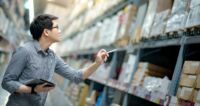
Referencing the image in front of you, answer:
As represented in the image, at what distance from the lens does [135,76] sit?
368cm

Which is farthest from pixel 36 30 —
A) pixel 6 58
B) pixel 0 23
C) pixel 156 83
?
pixel 6 58

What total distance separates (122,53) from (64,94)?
3.09 metres

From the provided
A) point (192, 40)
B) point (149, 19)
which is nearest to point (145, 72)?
point (149, 19)

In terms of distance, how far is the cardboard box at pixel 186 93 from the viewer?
8.06 feet

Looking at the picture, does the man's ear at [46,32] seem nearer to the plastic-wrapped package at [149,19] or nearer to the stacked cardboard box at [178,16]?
the stacked cardboard box at [178,16]

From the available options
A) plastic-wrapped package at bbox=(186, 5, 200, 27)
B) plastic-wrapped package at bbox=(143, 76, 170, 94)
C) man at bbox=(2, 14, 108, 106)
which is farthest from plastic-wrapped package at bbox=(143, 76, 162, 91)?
man at bbox=(2, 14, 108, 106)

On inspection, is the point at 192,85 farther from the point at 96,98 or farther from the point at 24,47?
the point at 96,98

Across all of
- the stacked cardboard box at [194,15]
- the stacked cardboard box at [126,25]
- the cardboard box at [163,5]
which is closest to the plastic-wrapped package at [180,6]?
the stacked cardboard box at [194,15]

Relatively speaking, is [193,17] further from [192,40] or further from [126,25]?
[126,25]

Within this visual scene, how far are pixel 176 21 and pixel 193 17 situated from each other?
0.98 ft

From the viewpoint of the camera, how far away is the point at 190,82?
251 centimetres

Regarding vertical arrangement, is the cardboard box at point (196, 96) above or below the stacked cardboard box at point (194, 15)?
below

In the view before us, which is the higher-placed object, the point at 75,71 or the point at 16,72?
the point at 75,71

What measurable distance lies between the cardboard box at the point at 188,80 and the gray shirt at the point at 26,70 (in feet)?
3.22
